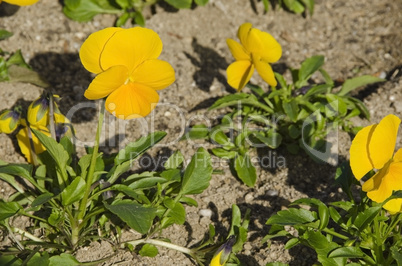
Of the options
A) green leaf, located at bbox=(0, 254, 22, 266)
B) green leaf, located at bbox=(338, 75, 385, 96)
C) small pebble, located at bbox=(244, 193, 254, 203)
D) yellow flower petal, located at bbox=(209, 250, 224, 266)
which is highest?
green leaf, located at bbox=(338, 75, 385, 96)

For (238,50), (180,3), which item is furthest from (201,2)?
(238,50)

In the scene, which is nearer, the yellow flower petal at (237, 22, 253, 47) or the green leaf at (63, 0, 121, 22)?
the yellow flower petal at (237, 22, 253, 47)

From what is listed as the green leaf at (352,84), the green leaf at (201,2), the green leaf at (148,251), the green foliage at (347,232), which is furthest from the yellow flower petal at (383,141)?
the green leaf at (201,2)

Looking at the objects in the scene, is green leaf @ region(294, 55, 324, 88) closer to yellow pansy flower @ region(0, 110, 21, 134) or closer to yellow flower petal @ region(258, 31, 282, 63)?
yellow flower petal @ region(258, 31, 282, 63)

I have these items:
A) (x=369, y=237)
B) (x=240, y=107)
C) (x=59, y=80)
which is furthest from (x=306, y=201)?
(x=59, y=80)

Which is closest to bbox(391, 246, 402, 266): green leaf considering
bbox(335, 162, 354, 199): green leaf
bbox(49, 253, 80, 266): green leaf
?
bbox(335, 162, 354, 199): green leaf

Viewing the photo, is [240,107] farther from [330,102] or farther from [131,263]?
[131,263]
